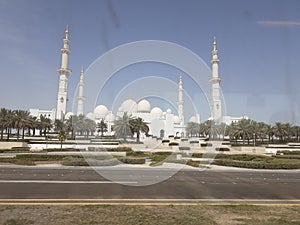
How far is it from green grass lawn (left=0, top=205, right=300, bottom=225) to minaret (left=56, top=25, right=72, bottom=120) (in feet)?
199

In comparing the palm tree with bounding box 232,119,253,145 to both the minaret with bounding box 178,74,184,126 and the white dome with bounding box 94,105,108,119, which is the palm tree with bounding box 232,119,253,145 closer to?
the minaret with bounding box 178,74,184,126

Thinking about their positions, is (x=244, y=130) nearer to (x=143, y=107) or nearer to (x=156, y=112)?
(x=156, y=112)

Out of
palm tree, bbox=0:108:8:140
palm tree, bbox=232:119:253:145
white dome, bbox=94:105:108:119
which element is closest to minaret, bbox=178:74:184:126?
white dome, bbox=94:105:108:119

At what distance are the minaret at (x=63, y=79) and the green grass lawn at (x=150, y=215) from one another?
60.6 meters

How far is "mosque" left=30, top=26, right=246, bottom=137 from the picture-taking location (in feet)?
210

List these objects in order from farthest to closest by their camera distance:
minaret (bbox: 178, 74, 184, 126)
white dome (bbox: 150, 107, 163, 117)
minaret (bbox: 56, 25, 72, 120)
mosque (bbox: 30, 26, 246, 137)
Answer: white dome (bbox: 150, 107, 163, 117) → minaret (bbox: 178, 74, 184, 126) → minaret (bbox: 56, 25, 72, 120) → mosque (bbox: 30, 26, 246, 137)

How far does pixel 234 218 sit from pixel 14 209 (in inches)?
282

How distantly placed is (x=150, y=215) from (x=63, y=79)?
63.5 metres

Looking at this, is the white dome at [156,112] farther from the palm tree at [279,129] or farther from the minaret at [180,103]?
the palm tree at [279,129]

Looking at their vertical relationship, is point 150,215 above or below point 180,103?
below

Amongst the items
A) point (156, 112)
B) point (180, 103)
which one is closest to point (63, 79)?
point (156, 112)

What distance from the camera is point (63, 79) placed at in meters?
65.8

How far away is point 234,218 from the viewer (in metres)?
7.69

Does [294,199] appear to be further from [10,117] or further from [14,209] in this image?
[10,117]
